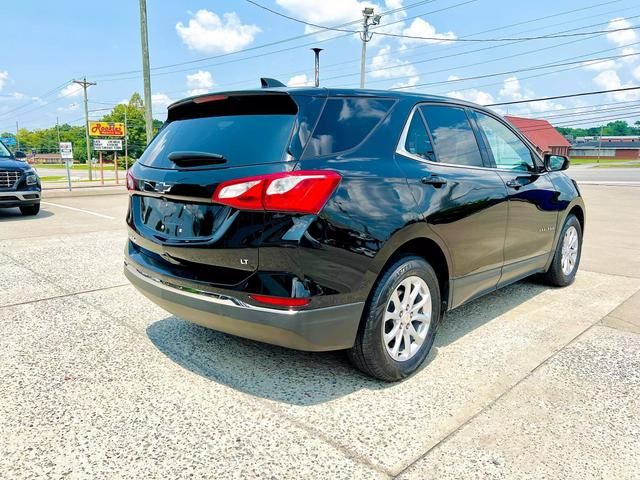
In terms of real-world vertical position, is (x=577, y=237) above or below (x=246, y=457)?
above

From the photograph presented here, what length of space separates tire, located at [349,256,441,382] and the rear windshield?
96 cm

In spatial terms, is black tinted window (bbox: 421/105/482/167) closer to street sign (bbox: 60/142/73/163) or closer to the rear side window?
the rear side window

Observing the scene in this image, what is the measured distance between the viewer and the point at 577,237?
5238 mm

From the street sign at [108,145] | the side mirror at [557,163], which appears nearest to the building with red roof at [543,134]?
the street sign at [108,145]

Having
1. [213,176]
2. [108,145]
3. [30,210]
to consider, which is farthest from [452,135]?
[108,145]

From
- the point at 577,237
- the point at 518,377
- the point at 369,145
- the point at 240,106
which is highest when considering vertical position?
the point at 240,106

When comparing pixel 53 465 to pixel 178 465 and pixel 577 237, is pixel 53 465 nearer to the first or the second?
pixel 178 465

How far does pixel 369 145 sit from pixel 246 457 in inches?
68.3

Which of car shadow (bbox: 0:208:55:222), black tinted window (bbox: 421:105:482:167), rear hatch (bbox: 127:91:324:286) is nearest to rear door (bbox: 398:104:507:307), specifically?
black tinted window (bbox: 421:105:482:167)

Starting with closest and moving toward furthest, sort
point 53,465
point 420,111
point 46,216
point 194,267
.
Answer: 1. point 53,465
2. point 194,267
3. point 420,111
4. point 46,216

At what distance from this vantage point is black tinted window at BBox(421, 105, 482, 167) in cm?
322

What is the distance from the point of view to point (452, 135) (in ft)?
11.2

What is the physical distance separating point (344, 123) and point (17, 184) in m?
9.27

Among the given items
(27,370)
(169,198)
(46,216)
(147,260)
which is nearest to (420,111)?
(169,198)
